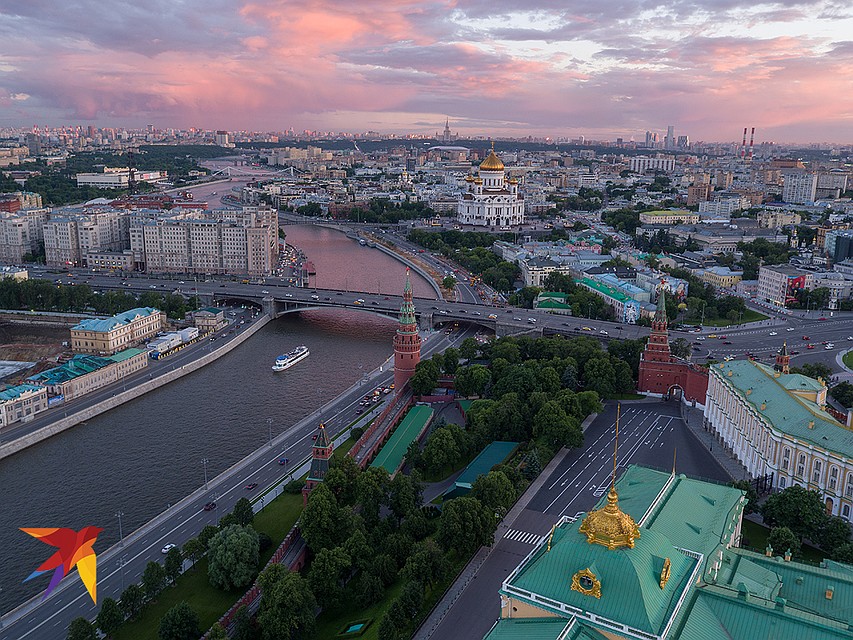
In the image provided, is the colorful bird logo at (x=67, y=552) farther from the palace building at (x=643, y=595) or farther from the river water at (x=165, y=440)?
the palace building at (x=643, y=595)

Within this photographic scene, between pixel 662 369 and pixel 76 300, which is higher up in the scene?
pixel 662 369

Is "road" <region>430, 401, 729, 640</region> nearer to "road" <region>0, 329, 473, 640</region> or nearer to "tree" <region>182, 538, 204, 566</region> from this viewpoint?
"tree" <region>182, 538, 204, 566</region>

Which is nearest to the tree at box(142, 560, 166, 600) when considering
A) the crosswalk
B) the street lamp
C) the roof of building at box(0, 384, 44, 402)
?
the street lamp

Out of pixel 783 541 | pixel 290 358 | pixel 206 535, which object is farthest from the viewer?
pixel 290 358

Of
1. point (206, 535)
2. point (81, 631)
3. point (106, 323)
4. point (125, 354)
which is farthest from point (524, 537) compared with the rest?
point (106, 323)

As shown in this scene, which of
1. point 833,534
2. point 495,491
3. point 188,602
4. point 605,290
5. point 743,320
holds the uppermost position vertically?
point 605,290

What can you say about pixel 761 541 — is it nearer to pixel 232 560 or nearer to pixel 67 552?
pixel 232 560
